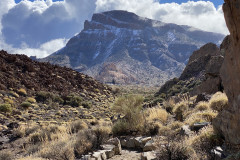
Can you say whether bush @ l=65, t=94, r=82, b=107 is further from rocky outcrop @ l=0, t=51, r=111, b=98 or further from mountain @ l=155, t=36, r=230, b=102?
mountain @ l=155, t=36, r=230, b=102

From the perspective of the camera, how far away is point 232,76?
453 centimetres

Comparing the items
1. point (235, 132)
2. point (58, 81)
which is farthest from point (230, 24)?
point (58, 81)

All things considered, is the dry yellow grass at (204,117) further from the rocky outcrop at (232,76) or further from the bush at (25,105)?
the bush at (25,105)

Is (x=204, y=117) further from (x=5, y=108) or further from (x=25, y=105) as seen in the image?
(x=25, y=105)

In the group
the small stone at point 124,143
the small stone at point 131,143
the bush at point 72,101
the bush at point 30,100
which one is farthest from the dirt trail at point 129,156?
the bush at point 72,101

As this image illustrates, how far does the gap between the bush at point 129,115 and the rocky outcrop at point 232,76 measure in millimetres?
4635

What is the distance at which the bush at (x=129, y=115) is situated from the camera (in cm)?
929

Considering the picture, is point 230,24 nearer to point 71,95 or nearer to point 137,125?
point 137,125

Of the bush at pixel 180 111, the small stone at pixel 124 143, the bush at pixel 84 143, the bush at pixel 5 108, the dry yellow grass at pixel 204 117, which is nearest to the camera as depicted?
the dry yellow grass at pixel 204 117

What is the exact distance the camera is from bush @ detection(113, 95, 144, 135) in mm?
9289

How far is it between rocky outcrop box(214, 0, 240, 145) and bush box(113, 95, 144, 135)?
4635 mm

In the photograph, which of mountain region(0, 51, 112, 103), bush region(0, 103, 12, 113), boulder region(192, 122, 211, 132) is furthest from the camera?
mountain region(0, 51, 112, 103)

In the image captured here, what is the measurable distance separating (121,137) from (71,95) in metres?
19.0

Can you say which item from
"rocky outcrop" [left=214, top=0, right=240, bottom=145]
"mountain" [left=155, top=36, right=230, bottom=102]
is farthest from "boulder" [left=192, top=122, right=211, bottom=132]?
"mountain" [left=155, top=36, right=230, bottom=102]
